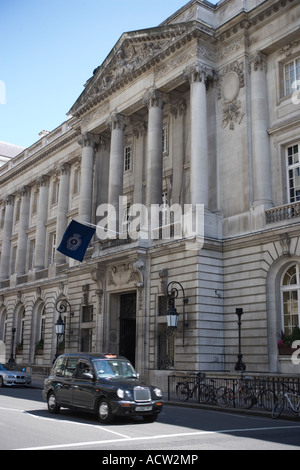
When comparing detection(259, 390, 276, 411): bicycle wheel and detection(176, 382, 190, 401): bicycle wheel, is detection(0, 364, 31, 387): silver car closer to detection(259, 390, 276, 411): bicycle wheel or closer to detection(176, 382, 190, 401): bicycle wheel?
detection(176, 382, 190, 401): bicycle wheel

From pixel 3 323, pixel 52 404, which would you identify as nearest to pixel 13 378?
pixel 52 404

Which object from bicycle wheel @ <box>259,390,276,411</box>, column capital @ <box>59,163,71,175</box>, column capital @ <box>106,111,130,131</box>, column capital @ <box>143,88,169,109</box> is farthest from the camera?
column capital @ <box>59,163,71,175</box>

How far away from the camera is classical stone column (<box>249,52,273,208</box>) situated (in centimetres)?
2525

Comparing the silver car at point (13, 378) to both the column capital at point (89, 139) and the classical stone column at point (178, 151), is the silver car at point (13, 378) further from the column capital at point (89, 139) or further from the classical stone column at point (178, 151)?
the column capital at point (89, 139)

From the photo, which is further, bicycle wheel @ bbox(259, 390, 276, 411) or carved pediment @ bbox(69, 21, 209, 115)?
carved pediment @ bbox(69, 21, 209, 115)

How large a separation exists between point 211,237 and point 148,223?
4.90 m

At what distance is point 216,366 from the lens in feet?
82.0

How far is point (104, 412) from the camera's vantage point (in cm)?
1448

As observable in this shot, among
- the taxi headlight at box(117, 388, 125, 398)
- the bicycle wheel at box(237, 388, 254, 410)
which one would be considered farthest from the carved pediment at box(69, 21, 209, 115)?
the taxi headlight at box(117, 388, 125, 398)

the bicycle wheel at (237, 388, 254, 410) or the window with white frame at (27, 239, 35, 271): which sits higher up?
the window with white frame at (27, 239, 35, 271)

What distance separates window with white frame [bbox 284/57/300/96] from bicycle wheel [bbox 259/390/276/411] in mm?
14922

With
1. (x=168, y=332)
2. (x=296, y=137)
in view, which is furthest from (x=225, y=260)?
(x=296, y=137)

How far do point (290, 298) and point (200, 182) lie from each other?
296 inches

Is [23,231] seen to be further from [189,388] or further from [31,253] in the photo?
[189,388]
